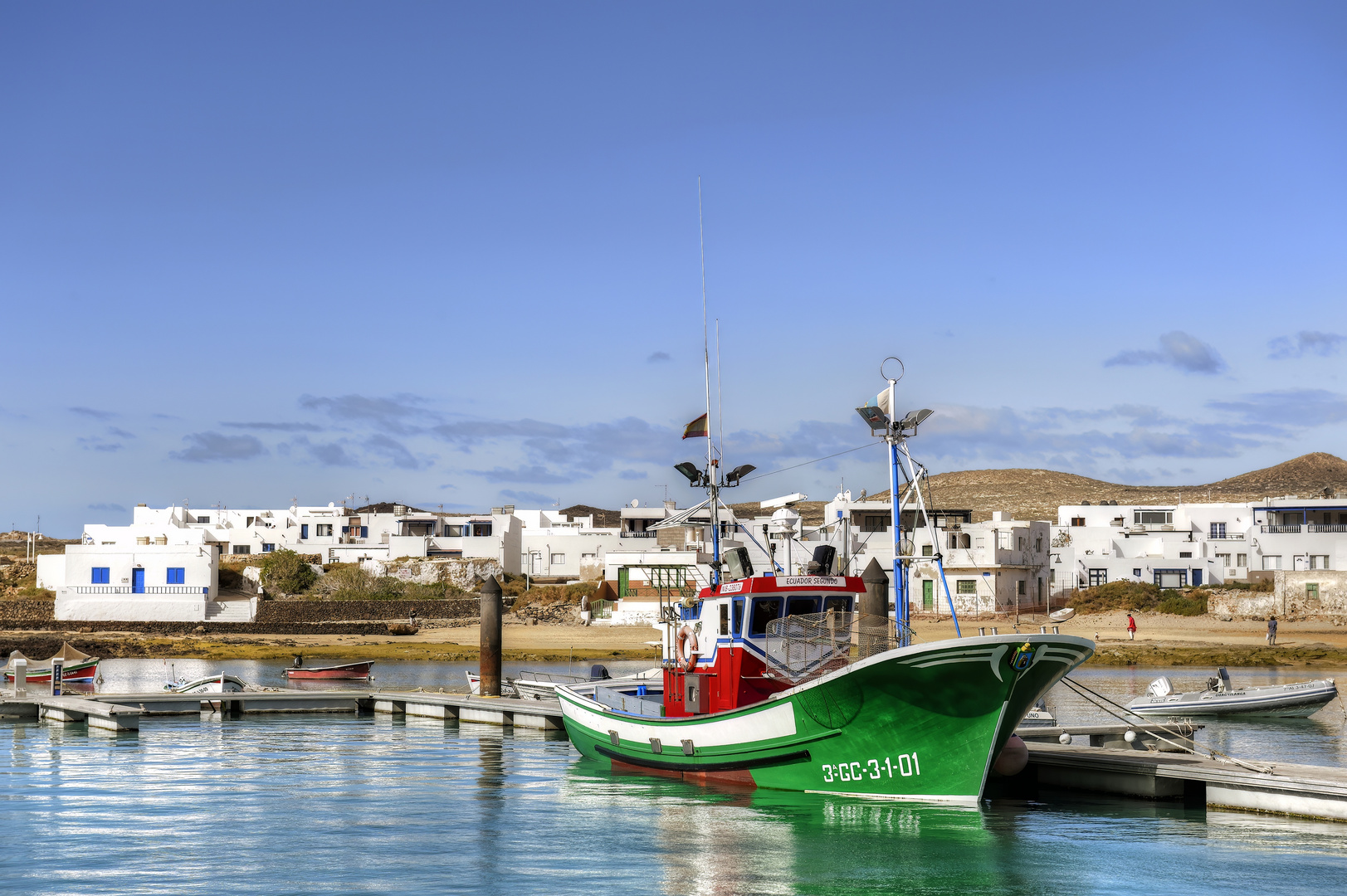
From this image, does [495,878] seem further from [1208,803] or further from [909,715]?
[1208,803]

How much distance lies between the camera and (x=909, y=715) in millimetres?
21031

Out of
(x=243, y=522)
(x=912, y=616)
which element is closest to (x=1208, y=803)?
(x=912, y=616)

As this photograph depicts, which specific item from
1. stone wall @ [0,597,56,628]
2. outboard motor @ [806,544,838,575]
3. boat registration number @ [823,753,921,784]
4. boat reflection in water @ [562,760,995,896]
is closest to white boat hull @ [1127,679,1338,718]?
outboard motor @ [806,544,838,575]

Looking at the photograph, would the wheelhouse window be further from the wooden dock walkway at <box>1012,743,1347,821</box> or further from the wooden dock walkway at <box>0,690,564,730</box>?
the wooden dock walkway at <box>0,690,564,730</box>

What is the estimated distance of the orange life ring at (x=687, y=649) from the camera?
26.1 metres

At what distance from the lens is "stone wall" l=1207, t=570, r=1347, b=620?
7325cm

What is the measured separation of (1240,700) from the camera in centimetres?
3959

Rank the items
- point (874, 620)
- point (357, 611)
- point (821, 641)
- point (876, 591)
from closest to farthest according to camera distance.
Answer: point (821, 641) < point (874, 620) < point (876, 591) < point (357, 611)

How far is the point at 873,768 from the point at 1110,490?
595 feet

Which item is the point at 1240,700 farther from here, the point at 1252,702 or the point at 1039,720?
the point at 1039,720

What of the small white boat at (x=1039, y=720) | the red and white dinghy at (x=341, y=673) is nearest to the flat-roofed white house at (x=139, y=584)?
the red and white dinghy at (x=341, y=673)

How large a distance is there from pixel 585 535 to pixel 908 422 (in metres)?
73.6

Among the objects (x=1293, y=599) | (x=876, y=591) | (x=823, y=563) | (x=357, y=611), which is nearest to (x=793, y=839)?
(x=823, y=563)

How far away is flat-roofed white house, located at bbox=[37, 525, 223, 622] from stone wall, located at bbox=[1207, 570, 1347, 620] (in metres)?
59.3
